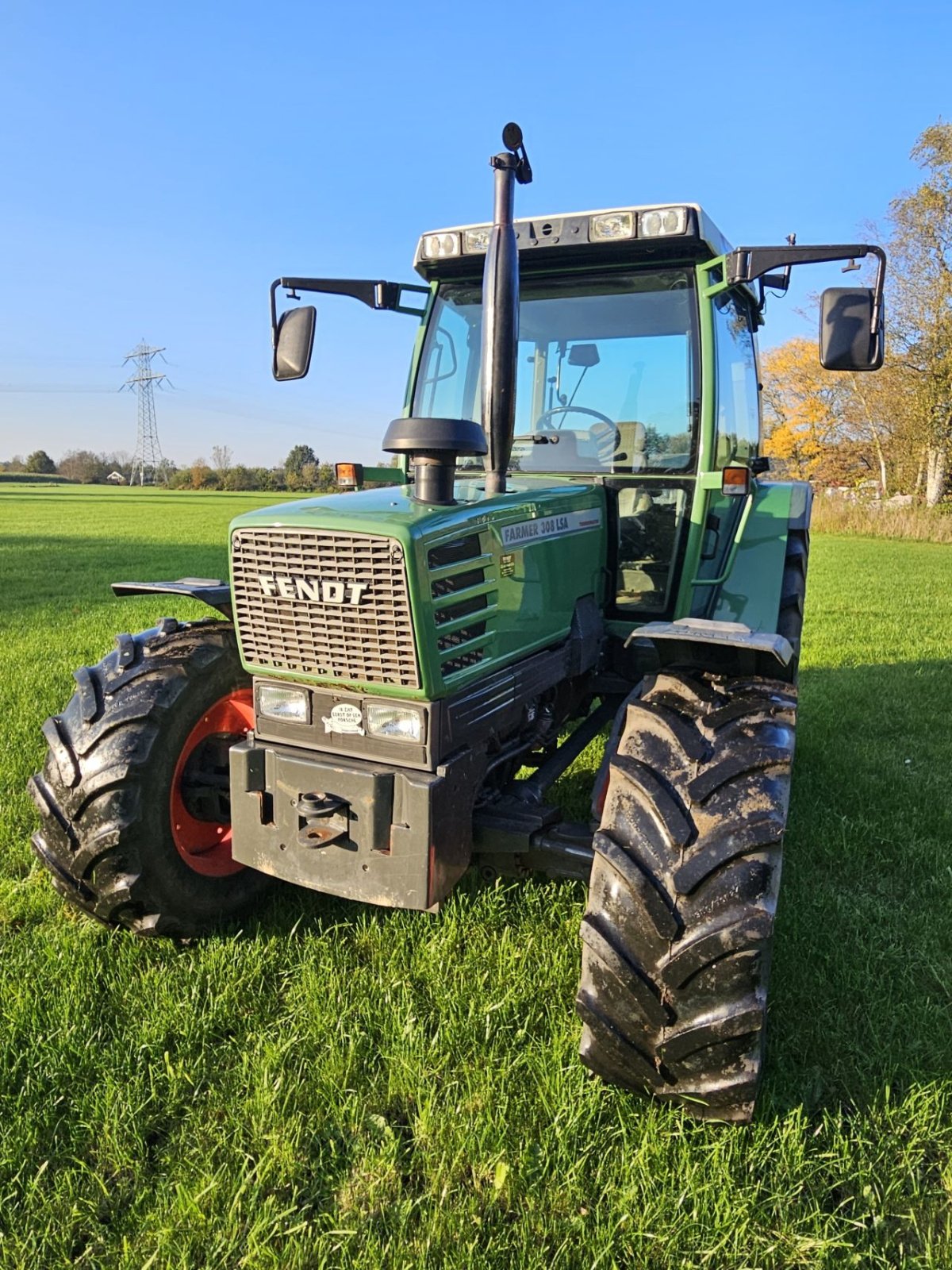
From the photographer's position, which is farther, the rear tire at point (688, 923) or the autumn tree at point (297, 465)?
the autumn tree at point (297, 465)

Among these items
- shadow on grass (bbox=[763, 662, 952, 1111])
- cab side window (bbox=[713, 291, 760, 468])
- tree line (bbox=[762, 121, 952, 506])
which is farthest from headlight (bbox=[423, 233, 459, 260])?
tree line (bbox=[762, 121, 952, 506])

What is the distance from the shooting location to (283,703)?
8.40 feet

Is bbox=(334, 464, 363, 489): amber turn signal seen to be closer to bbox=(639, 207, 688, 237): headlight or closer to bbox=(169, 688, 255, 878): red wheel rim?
bbox=(169, 688, 255, 878): red wheel rim

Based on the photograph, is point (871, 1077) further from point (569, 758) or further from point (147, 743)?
point (147, 743)

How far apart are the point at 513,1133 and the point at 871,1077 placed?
1022mm

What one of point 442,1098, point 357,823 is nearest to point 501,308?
point 357,823

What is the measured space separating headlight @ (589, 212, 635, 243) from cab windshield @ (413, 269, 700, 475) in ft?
0.81

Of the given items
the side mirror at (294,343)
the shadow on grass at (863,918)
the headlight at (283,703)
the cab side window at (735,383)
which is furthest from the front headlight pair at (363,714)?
the cab side window at (735,383)

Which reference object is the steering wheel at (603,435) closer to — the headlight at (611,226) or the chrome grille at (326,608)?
the headlight at (611,226)

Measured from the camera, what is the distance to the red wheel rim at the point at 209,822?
296 centimetres

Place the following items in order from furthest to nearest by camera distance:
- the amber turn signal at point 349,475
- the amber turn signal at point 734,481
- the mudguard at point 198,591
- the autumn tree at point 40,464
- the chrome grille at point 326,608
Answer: the autumn tree at point 40,464, the amber turn signal at point 349,475, the amber turn signal at point 734,481, the mudguard at point 198,591, the chrome grille at point 326,608

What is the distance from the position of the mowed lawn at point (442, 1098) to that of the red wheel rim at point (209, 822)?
0.27 m

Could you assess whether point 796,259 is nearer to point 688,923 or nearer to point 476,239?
point 476,239

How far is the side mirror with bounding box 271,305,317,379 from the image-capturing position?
A: 3.47 metres
